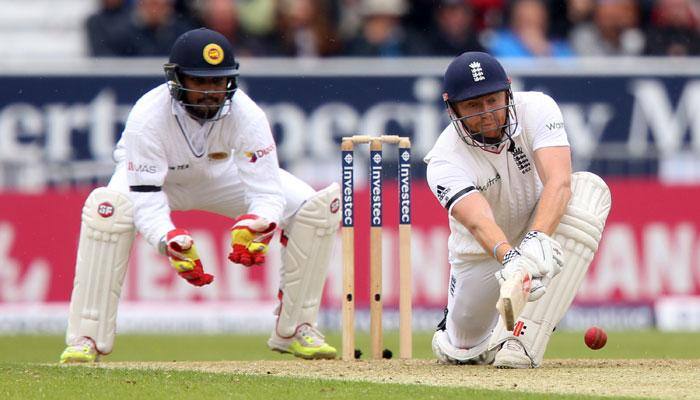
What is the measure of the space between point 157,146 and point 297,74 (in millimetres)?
5197

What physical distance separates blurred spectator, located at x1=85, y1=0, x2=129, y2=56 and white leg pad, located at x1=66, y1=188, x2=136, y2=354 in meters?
5.63

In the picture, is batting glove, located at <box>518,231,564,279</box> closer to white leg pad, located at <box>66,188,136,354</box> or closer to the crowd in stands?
white leg pad, located at <box>66,188,136,354</box>

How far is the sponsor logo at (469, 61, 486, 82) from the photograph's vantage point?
7.01 metres

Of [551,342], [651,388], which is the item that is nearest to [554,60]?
[551,342]

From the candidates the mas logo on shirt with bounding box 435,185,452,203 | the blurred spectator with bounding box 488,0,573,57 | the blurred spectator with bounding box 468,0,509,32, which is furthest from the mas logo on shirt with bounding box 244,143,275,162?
the blurred spectator with bounding box 468,0,509,32

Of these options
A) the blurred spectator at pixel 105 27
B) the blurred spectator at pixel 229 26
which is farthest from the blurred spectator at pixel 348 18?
the blurred spectator at pixel 105 27

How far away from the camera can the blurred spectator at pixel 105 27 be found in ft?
43.8

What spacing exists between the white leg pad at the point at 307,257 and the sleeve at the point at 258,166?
18.5 inches

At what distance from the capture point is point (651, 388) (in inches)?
247

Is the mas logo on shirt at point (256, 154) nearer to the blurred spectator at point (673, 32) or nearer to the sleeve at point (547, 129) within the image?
the sleeve at point (547, 129)

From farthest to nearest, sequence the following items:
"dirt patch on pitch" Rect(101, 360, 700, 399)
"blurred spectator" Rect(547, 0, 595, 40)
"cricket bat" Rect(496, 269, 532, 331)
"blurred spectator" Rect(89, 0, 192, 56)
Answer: "blurred spectator" Rect(547, 0, 595, 40)
"blurred spectator" Rect(89, 0, 192, 56)
"cricket bat" Rect(496, 269, 532, 331)
"dirt patch on pitch" Rect(101, 360, 700, 399)

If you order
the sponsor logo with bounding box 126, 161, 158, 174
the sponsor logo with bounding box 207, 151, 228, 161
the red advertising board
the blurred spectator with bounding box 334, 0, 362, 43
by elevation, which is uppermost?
the blurred spectator with bounding box 334, 0, 362, 43

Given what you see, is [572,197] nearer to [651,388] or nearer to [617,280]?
[651,388]

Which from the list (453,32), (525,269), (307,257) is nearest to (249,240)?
(307,257)
